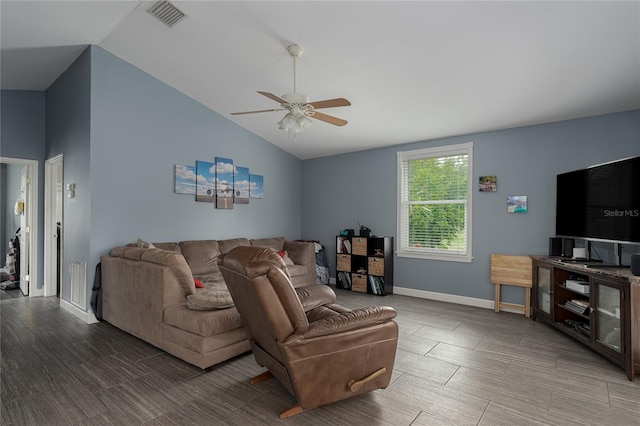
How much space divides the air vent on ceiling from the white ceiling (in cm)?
8

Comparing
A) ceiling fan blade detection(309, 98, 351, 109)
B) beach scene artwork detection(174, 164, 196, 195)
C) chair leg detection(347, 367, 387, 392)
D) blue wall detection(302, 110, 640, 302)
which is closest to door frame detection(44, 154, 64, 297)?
beach scene artwork detection(174, 164, 196, 195)

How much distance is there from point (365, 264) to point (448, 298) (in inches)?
57.5

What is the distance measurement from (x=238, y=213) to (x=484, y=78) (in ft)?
13.6

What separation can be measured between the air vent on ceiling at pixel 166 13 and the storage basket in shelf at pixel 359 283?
14.5 feet

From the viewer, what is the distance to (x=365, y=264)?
568 cm

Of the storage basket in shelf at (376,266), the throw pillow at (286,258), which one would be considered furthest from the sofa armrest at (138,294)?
the storage basket in shelf at (376,266)

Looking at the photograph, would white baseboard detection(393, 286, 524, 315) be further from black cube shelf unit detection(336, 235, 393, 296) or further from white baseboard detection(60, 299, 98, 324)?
white baseboard detection(60, 299, 98, 324)

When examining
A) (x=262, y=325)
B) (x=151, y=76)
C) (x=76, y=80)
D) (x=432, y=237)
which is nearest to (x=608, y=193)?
(x=432, y=237)

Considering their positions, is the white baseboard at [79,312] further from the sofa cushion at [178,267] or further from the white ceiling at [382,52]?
the white ceiling at [382,52]

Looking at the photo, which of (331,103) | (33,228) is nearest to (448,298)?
(331,103)

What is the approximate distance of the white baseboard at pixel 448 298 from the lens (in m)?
4.54

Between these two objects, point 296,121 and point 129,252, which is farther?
point 129,252

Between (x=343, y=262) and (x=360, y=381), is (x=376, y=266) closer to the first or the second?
(x=343, y=262)

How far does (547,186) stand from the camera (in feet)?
13.6
